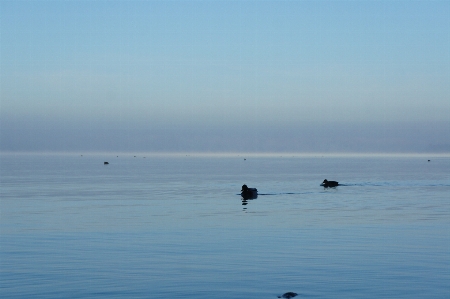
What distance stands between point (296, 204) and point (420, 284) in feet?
114

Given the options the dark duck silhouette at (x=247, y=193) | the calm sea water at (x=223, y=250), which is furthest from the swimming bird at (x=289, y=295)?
the dark duck silhouette at (x=247, y=193)

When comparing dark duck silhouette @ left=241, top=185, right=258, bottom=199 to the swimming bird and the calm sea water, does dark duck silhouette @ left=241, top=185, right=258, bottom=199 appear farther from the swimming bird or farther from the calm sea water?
the swimming bird

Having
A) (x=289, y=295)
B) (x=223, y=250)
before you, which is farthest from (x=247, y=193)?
(x=289, y=295)

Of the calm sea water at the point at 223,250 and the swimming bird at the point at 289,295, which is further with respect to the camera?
the calm sea water at the point at 223,250

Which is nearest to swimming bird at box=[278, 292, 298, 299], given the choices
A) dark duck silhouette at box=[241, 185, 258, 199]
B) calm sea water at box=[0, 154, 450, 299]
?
calm sea water at box=[0, 154, 450, 299]

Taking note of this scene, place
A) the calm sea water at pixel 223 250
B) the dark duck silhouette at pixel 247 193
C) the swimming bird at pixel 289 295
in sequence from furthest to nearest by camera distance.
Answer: the dark duck silhouette at pixel 247 193 < the calm sea water at pixel 223 250 < the swimming bird at pixel 289 295

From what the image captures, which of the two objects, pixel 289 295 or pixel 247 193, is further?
pixel 247 193

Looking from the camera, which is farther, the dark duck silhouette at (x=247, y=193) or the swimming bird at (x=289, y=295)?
the dark duck silhouette at (x=247, y=193)

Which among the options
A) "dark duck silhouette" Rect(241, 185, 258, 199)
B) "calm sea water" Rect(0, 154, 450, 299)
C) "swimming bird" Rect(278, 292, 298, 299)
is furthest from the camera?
"dark duck silhouette" Rect(241, 185, 258, 199)

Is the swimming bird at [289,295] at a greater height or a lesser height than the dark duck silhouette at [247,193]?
lesser

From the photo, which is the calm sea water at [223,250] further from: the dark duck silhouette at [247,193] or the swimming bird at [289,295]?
the dark duck silhouette at [247,193]

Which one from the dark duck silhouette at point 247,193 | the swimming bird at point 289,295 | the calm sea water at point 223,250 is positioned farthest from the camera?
the dark duck silhouette at point 247,193

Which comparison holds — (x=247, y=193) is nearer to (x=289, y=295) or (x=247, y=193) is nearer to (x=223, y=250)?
(x=223, y=250)

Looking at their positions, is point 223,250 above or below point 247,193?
below
